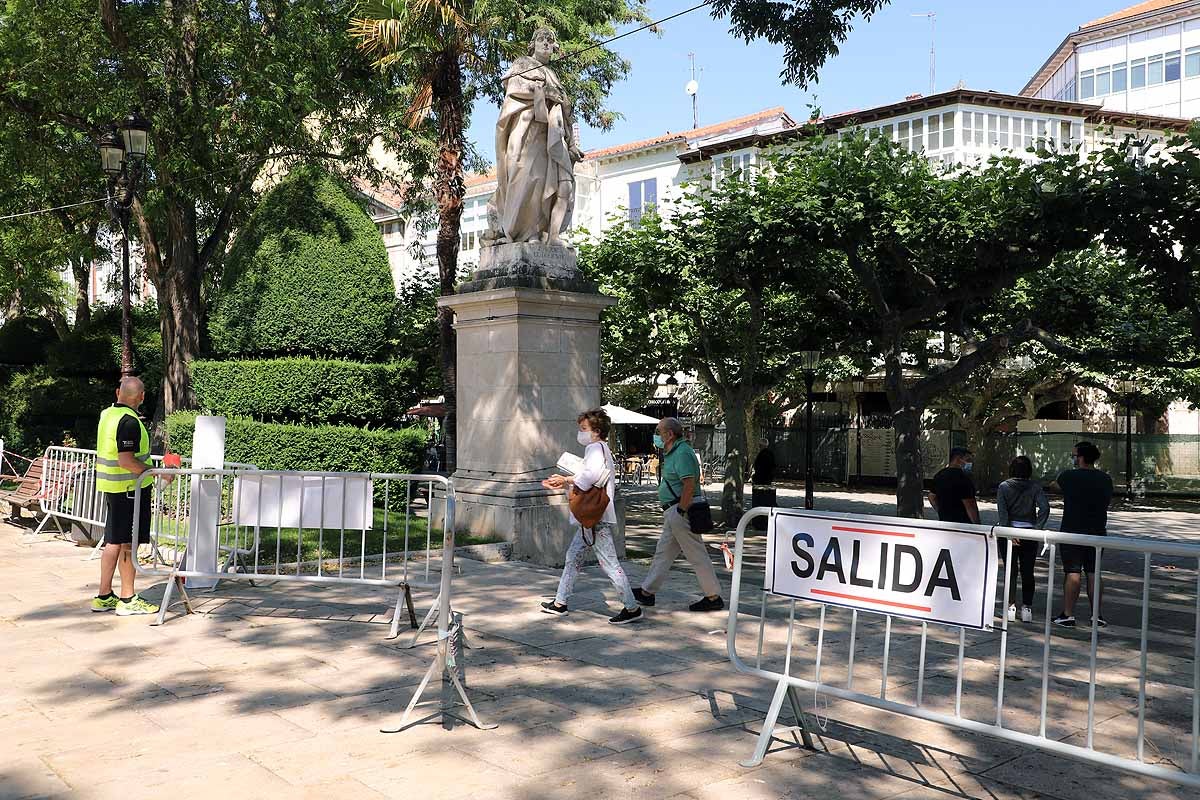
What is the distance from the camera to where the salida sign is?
465 centimetres

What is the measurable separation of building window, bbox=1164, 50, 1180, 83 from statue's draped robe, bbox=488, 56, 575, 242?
135ft

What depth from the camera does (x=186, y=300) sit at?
57.0ft

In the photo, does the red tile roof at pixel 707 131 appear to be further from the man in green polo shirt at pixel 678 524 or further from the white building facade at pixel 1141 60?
the man in green polo shirt at pixel 678 524

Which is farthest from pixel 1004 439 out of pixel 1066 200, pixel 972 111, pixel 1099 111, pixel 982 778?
pixel 982 778

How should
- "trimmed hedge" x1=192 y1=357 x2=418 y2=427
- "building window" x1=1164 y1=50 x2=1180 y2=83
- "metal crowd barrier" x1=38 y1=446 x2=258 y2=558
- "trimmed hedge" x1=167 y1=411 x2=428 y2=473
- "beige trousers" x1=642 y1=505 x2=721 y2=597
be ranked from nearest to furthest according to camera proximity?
"beige trousers" x1=642 y1=505 x2=721 y2=597
"metal crowd barrier" x1=38 y1=446 x2=258 y2=558
"trimmed hedge" x1=167 y1=411 x2=428 y2=473
"trimmed hedge" x1=192 y1=357 x2=418 y2=427
"building window" x1=1164 y1=50 x2=1180 y2=83

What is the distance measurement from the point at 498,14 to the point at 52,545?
12.2 metres

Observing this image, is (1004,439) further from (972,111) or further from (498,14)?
(498,14)

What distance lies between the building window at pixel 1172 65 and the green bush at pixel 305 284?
135 feet

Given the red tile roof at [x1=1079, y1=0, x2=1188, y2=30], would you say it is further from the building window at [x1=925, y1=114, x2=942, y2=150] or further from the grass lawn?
the grass lawn

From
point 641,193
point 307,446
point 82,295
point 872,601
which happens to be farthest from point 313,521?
point 641,193

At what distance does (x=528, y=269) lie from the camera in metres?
11.3

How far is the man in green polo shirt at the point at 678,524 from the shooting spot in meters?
8.55

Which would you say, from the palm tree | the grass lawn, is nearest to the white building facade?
the palm tree

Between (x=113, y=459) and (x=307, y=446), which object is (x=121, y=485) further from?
(x=307, y=446)
